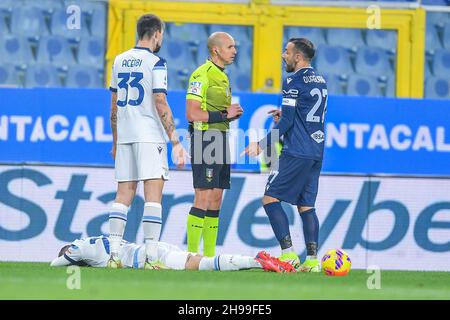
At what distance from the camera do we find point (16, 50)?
14820 mm

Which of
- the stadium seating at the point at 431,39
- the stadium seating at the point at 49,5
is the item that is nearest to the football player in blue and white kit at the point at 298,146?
the stadium seating at the point at 49,5

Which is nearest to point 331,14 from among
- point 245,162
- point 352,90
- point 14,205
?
point 352,90

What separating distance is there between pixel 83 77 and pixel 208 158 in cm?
547

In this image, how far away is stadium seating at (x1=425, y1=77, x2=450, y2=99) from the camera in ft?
50.4

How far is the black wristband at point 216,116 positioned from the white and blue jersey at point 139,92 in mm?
683

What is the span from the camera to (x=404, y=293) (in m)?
7.56

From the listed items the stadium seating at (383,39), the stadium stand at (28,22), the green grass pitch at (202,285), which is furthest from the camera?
the stadium seating at (383,39)

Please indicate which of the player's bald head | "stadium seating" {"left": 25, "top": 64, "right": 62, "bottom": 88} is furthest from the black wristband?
"stadium seating" {"left": 25, "top": 64, "right": 62, "bottom": 88}

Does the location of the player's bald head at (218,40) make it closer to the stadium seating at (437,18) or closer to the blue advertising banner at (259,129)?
the blue advertising banner at (259,129)

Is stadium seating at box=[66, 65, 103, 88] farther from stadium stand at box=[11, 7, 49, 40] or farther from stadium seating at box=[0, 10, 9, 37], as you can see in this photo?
stadium seating at box=[0, 10, 9, 37]

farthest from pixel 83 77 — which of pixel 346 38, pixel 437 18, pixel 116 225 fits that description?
pixel 116 225

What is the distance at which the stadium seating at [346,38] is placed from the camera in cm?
1551

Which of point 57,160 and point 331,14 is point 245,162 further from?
point 331,14

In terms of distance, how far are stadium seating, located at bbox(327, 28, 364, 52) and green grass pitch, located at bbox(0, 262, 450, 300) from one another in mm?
6487
